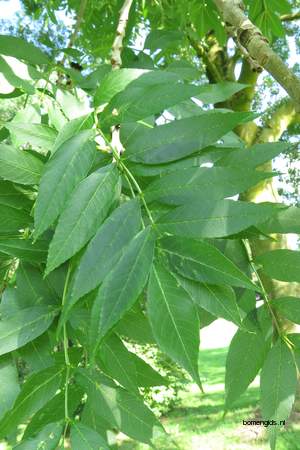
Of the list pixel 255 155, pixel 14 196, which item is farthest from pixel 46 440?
pixel 255 155

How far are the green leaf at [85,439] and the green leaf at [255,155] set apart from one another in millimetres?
412

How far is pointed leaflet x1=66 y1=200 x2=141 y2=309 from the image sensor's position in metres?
0.60

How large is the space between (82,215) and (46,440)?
0.99 ft

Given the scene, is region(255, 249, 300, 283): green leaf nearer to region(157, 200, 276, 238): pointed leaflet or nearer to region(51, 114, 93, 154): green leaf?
region(157, 200, 276, 238): pointed leaflet

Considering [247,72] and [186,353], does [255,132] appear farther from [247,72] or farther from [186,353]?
[186,353]

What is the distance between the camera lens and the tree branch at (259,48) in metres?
0.77

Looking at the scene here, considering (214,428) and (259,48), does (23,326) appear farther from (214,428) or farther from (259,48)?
(214,428)

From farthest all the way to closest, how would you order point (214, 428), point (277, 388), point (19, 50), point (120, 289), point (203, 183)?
point (214, 428)
point (19, 50)
point (277, 388)
point (203, 183)
point (120, 289)

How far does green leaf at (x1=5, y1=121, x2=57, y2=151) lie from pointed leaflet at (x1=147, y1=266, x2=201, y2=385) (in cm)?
29

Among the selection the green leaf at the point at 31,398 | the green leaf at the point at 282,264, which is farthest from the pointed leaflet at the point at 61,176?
the green leaf at the point at 282,264

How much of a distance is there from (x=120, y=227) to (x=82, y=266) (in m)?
0.08

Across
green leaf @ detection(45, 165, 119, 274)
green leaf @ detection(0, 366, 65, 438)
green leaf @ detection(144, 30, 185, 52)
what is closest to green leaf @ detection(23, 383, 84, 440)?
green leaf @ detection(0, 366, 65, 438)

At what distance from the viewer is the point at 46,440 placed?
669 mm

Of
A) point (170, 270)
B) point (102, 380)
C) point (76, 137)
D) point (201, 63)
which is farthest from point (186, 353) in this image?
point (201, 63)
